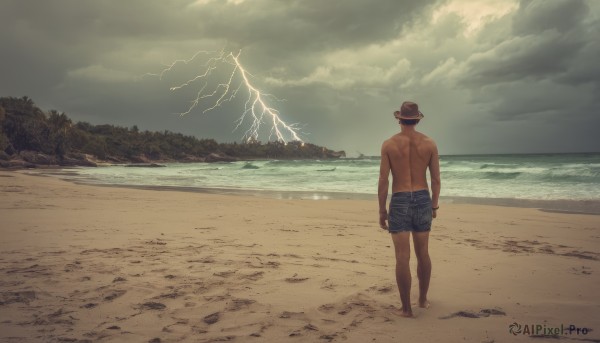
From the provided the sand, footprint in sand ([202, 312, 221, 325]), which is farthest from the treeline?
footprint in sand ([202, 312, 221, 325])

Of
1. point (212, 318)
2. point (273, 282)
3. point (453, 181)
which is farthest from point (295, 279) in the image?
point (453, 181)

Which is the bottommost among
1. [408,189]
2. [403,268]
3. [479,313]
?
[479,313]

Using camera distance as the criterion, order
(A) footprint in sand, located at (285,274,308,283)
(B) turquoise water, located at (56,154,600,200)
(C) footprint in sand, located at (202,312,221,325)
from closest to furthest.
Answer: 1. (C) footprint in sand, located at (202,312,221,325)
2. (A) footprint in sand, located at (285,274,308,283)
3. (B) turquoise water, located at (56,154,600,200)

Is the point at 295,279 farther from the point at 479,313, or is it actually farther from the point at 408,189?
the point at 479,313

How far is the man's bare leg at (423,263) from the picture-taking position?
11.5 feet

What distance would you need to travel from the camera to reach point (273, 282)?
4.14 m

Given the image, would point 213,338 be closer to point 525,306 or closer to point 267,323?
point 267,323

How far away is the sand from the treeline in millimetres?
51670

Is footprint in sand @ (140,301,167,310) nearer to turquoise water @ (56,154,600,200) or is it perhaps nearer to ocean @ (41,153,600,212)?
ocean @ (41,153,600,212)

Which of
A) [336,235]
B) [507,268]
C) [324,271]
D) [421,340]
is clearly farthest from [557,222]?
[421,340]

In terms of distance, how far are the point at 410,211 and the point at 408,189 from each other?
0.21 m

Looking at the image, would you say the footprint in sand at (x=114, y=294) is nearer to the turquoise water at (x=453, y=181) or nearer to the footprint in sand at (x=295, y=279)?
the footprint in sand at (x=295, y=279)

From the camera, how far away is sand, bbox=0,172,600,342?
9.86 ft

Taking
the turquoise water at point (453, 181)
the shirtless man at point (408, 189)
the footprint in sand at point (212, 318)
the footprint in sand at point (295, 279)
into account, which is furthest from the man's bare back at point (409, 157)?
the turquoise water at point (453, 181)
